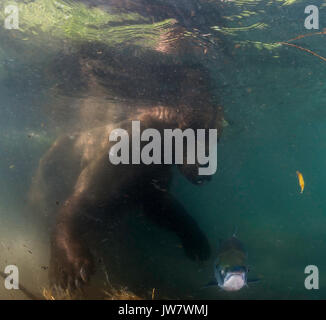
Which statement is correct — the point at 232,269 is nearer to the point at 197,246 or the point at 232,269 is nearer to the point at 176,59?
the point at 197,246

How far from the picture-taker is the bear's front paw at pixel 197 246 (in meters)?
7.73

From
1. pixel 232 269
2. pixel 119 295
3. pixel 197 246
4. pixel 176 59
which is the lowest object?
pixel 119 295

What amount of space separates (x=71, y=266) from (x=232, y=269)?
12.6 feet

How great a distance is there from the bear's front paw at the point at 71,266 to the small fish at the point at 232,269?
127 inches

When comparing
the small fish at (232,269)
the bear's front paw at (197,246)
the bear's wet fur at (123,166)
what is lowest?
the small fish at (232,269)

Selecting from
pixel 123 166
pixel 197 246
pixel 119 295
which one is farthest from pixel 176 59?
pixel 119 295

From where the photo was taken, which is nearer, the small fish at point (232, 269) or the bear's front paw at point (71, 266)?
the small fish at point (232, 269)

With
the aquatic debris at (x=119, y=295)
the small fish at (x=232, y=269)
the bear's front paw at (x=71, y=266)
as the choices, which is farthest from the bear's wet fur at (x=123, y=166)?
the small fish at (x=232, y=269)

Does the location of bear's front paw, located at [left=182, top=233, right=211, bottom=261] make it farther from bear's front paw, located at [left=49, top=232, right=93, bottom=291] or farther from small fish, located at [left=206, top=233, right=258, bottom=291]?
small fish, located at [left=206, top=233, right=258, bottom=291]

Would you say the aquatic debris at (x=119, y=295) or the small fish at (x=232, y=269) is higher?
the small fish at (x=232, y=269)

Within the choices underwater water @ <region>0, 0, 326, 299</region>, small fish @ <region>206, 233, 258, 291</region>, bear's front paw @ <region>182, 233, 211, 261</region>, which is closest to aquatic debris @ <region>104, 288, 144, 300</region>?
underwater water @ <region>0, 0, 326, 299</region>

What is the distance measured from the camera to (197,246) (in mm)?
7750

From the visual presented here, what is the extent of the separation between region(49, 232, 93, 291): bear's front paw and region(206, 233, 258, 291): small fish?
3226 mm

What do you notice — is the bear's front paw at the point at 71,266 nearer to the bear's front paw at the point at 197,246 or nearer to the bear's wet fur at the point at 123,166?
the bear's wet fur at the point at 123,166
